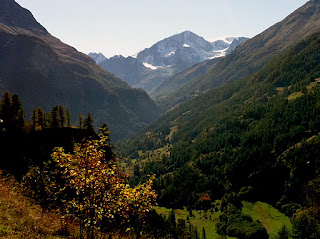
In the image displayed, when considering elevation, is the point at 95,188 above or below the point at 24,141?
above

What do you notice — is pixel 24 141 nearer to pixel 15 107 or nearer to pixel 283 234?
pixel 15 107

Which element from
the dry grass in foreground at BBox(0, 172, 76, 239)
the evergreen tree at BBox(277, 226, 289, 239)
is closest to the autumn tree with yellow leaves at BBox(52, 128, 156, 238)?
the dry grass in foreground at BBox(0, 172, 76, 239)

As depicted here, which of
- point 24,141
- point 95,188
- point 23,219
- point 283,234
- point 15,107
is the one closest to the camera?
point 95,188

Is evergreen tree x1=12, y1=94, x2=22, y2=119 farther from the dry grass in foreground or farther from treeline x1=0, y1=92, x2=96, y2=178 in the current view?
the dry grass in foreground

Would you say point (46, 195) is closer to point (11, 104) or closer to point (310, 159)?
point (11, 104)

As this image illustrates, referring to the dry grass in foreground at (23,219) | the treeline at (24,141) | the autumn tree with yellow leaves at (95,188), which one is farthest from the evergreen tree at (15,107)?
the autumn tree with yellow leaves at (95,188)

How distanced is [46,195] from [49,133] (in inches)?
1884

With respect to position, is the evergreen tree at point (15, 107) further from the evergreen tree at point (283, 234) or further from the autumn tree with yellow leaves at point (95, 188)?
the evergreen tree at point (283, 234)

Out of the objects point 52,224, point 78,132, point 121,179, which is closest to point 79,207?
point 121,179

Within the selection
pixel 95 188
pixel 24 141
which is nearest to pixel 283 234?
pixel 24 141

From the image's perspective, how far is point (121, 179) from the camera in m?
17.3

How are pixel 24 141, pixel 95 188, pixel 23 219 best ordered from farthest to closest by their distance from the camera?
1. pixel 24 141
2. pixel 23 219
3. pixel 95 188

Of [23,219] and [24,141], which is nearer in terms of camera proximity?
[23,219]

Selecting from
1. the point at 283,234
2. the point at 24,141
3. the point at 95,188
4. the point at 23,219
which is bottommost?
the point at 283,234
